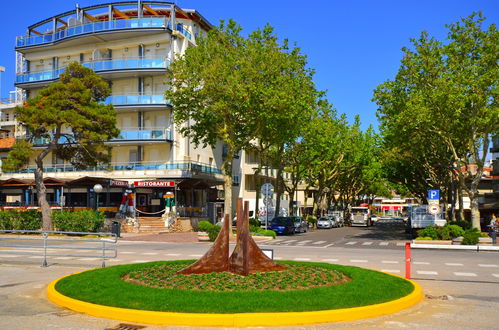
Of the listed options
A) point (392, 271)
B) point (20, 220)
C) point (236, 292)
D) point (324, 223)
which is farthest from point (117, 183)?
point (236, 292)

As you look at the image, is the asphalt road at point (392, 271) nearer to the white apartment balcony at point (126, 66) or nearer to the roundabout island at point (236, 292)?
the roundabout island at point (236, 292)

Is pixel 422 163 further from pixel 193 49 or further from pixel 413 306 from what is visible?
pixel 413 306

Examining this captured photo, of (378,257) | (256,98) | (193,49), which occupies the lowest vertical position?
(378,257)

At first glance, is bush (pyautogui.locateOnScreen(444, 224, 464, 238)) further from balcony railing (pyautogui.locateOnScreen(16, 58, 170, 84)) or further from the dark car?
balcony railing (pyautogui.locateOnScreen(16, 58, 170, 84))

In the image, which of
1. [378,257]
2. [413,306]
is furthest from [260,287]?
[378,257]

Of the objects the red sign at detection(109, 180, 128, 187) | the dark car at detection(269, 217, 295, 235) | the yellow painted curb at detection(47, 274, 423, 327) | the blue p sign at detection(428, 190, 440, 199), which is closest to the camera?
the yellow painted curb at detection(47, 274, 423, 327)

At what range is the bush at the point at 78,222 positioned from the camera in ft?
109

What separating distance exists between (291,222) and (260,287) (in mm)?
31823

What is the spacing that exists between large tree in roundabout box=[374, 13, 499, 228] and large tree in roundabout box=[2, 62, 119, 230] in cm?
1837

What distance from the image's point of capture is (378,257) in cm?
2150

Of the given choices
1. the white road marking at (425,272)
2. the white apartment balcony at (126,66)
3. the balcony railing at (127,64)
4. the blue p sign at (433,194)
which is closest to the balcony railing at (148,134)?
the white apartment balcony at (126,66)

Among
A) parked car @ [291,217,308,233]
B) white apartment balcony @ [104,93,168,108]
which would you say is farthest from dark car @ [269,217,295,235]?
white apartment balcony @ [104,93,168,108]

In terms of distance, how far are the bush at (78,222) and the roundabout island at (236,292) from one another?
2010cm

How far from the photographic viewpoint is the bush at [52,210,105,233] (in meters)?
33.2
